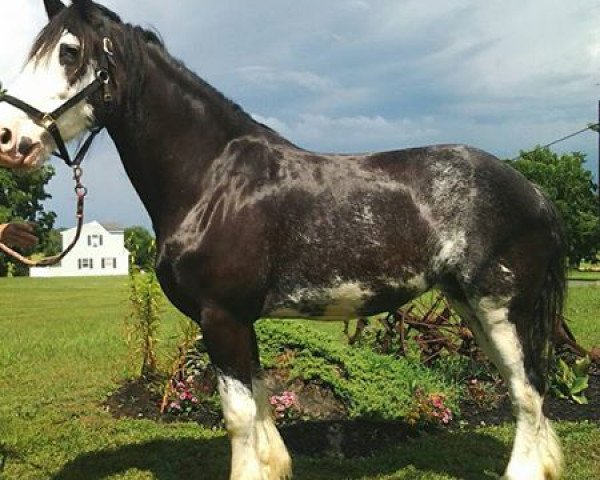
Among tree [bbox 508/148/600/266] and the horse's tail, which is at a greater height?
tree [bbox 508/148/600/266]

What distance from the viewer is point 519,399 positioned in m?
3.90

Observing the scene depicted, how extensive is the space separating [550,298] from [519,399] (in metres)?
0.67

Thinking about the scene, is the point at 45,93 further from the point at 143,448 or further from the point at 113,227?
the point at 113,227

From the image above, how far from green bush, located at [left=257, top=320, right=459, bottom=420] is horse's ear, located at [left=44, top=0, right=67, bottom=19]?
3596 mm

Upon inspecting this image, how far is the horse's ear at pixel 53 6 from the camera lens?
360 cm

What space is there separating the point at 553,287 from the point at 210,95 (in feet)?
7.74

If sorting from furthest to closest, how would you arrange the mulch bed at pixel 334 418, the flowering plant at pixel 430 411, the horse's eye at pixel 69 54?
the flowering plant at pixel 430 411, the mulch bed at pixel 334 418, the horse's eye at pixel 69 54

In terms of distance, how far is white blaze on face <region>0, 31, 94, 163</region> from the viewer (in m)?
3.33

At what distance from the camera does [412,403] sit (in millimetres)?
5789

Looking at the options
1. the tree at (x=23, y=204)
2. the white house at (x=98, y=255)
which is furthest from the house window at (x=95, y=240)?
the tree at (x=23, y=204)

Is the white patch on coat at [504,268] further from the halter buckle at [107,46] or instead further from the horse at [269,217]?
the halter buckle at [107,46]

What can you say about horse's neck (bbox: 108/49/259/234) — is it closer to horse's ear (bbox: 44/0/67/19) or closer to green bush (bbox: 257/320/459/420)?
horse's ear (bbox: 44/0/67/19)

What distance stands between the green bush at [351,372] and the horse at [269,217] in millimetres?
1862

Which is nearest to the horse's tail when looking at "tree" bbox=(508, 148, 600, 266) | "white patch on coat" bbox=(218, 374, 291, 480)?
"white patch on coat" bbox=(218, 374, 291, 480)
